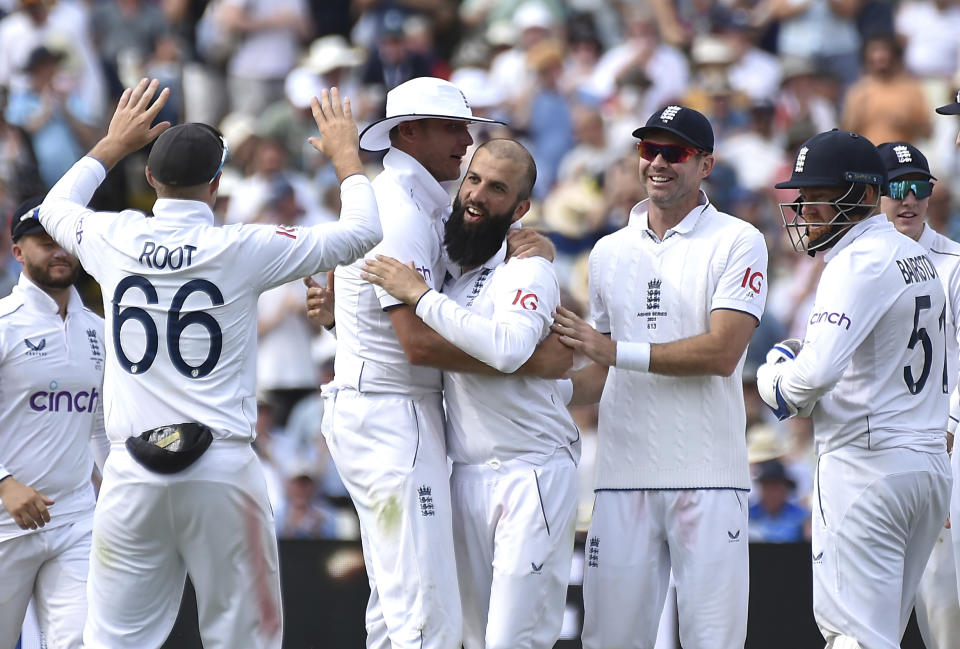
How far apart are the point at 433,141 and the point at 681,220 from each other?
1142 millimetres

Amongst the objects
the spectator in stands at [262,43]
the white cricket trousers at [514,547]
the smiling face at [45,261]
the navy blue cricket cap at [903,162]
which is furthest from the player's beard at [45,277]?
the spectator in stands at [262,43]

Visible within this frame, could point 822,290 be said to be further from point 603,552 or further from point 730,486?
point 603,552

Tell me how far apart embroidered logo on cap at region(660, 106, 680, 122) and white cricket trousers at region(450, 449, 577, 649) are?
4.94 feet

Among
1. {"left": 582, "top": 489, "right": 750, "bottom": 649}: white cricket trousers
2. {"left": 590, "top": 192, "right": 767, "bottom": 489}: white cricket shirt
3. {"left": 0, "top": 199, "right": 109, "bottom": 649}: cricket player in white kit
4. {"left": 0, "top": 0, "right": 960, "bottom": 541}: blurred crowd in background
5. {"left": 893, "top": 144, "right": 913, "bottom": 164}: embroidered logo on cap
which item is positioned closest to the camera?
{"left": 582, "top": 489, "right": 750, "bottom": 649}: white cricket trousers

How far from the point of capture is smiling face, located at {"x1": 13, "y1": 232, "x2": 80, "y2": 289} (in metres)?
6.95

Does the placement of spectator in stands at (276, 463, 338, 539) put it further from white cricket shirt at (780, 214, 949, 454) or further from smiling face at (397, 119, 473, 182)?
white cricket shirt at (780, 214, 949, 454)

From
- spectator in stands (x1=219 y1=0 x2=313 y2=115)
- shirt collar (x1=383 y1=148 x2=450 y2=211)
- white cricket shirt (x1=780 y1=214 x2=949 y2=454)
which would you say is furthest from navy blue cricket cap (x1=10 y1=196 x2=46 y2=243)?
spectator in stands (x1=219 y1=0 x2=313 y2=115)

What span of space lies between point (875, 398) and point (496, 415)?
1.59m

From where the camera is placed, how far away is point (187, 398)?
218 inches

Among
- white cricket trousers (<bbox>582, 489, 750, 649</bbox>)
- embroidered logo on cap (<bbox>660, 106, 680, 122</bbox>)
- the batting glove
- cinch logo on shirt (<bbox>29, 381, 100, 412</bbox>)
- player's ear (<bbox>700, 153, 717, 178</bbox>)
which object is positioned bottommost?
white cricket trousers (<bbox>582, 489, 750, 649</bbox>)

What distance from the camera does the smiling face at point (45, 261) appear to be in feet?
22.8

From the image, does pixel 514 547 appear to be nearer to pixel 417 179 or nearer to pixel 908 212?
pixel 417 179

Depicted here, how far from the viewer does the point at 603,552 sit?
6.20 metres

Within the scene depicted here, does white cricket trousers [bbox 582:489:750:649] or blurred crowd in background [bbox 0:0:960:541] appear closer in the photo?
white cricket trousers [bbox 582:489:750:649]
